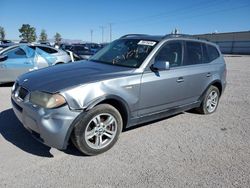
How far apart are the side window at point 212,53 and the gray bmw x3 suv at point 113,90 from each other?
0.60 feet

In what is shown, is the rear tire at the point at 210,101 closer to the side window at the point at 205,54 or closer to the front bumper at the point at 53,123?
the side window at the point at 205,54

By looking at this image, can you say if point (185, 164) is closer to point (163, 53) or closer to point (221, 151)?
point (221, 151)

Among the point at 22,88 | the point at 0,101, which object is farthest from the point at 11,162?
the point at 0,101

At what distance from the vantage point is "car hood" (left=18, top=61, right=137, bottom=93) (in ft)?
11.1

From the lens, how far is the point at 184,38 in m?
5.01

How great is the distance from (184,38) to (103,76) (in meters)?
2.18

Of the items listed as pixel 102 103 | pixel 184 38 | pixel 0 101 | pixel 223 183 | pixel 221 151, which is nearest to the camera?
pixel 223 183

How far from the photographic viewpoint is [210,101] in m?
5.79

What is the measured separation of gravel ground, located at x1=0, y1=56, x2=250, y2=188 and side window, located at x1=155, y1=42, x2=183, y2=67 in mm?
1246

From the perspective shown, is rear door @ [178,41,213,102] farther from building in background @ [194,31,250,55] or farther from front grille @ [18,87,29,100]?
building in background @ [194,31,250,55]

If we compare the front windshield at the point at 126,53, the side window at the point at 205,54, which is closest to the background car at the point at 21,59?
the front windshield at the point at 126,53

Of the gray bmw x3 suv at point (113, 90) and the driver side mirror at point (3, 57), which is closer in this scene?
the gray bmw x3 suv at point (113, 90)

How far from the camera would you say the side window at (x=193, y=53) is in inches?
195

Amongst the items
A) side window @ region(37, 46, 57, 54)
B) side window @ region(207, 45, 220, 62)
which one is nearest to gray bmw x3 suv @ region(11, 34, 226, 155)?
side window @ region(207, 45, 220, 62)
